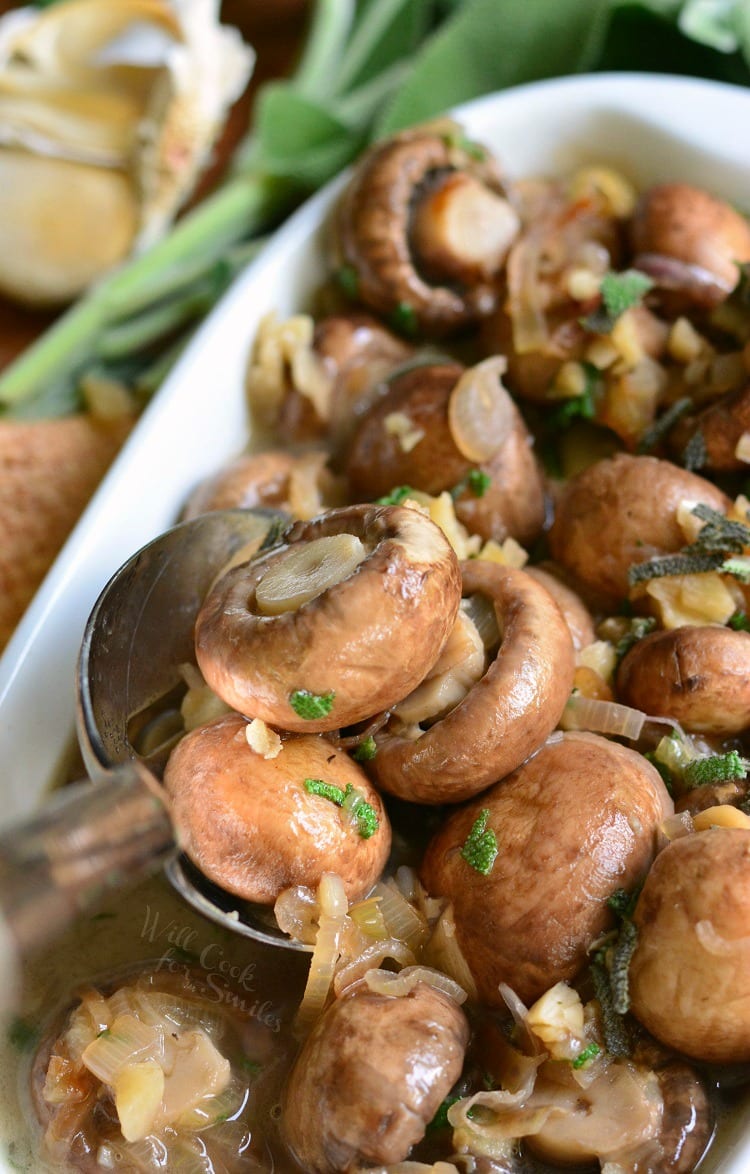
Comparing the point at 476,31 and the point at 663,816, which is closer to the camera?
the point at 663,816

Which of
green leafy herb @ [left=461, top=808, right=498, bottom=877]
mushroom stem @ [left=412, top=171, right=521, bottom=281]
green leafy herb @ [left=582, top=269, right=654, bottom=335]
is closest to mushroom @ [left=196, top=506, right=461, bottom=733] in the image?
green leafy herb @ [left=461, top=808, right=498, bottom=877]

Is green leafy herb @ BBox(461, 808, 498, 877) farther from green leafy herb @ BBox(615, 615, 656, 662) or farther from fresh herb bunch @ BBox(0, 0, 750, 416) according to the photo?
fresh herb bunch @ BBox(0, 0, 750, 416)

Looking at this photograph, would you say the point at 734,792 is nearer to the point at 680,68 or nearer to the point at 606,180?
the point at 606,180

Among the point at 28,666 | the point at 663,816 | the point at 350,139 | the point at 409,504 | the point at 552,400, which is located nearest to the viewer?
the point at 663,816

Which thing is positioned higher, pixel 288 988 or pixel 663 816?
pixel 663 816

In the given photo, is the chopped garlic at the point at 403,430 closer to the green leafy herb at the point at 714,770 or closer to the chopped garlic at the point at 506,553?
the chopped garlic at the point at 506,553

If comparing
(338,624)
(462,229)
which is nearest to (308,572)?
(338,624)

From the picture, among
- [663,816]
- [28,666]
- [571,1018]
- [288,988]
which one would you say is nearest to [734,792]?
[663,816]
